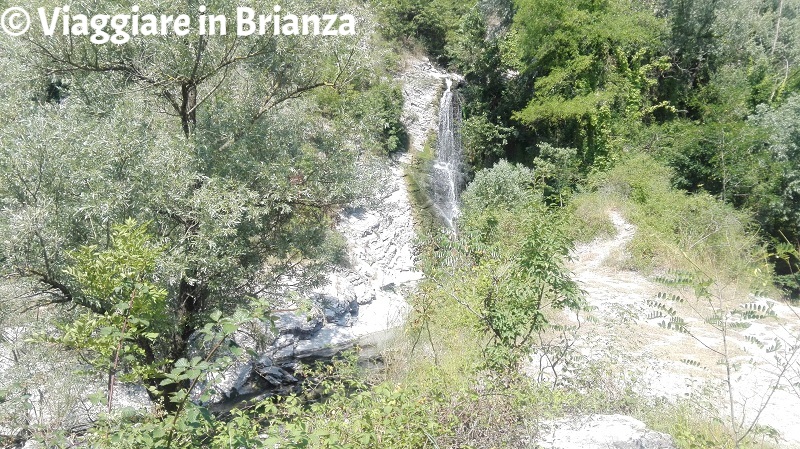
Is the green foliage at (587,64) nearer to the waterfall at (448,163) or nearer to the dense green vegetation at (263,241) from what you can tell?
the waterfall at (448,163)

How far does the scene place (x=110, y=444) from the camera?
245cm

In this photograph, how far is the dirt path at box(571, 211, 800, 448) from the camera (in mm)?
4969

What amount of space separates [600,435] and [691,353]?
12.8 ft

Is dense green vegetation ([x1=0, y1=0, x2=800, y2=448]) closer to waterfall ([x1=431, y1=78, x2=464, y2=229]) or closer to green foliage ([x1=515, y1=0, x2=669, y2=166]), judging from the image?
waterfall ([x1=431, y1=78, x2=464, y2=229])

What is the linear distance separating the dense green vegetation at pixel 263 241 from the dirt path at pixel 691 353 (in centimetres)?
49

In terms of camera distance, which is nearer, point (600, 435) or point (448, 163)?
point (600, 435)

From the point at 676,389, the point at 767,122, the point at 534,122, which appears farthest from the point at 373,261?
the point at 767,122

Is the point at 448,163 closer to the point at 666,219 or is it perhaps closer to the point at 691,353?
the point at 666,219

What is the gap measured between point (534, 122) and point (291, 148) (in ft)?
37.6

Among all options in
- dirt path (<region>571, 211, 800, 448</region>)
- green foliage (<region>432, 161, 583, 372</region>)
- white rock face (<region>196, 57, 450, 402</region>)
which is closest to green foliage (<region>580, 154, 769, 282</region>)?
dirt path (<region>571, 211, 800, 448</region>)

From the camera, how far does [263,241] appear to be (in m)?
7.02

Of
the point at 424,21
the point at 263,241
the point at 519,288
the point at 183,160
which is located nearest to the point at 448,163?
the point at 424,21

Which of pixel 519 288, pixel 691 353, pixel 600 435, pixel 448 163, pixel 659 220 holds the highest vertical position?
pixel 448 163

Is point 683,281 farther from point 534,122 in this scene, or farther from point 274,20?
point 534,122
